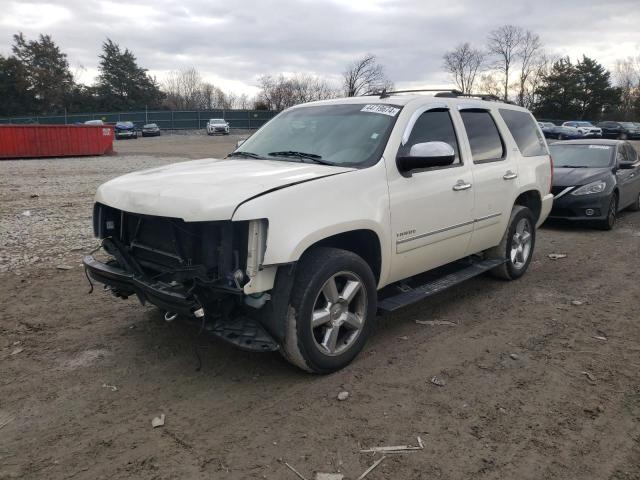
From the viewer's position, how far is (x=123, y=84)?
7294cm

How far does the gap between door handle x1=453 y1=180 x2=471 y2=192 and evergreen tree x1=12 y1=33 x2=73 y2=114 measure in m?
69.8

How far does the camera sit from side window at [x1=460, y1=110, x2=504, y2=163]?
5.07 metres

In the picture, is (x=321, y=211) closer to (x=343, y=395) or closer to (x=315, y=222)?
(x=315, y=222)

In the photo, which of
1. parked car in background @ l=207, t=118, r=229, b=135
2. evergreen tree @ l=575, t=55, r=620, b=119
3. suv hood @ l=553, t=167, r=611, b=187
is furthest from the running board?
evergreen tree @ l=575, t=55, r=620, b=119

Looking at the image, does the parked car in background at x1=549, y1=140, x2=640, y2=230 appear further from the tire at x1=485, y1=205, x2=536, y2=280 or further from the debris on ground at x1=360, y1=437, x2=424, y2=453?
the debris on ground at x1=360, y1=437, x2=424, y2=453

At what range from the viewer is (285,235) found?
128 inches

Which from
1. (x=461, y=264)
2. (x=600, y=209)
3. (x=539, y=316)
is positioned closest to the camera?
(x=539, y=316)

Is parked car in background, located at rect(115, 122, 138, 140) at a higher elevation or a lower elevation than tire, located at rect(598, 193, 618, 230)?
higher

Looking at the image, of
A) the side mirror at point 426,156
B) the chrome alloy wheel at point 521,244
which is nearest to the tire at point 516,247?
the chrome alloy wheel at point 521,244

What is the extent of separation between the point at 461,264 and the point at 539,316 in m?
0.94

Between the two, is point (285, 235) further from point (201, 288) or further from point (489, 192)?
point (489, 192)

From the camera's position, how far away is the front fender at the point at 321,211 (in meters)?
3.21

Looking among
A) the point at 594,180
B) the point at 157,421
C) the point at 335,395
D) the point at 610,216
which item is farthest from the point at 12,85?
the point at 335,395

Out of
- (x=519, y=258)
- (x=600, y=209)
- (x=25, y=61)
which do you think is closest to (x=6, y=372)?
(x=519, y=258)
